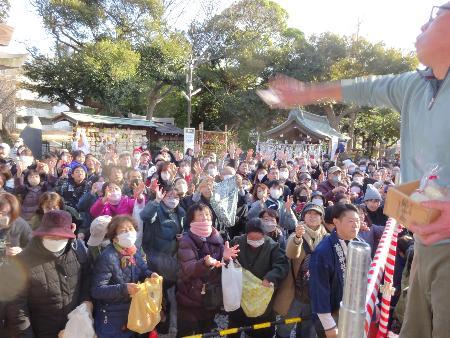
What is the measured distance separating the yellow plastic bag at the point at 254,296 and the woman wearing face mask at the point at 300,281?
0.67ft

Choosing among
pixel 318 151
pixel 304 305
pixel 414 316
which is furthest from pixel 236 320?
pixel 318 151

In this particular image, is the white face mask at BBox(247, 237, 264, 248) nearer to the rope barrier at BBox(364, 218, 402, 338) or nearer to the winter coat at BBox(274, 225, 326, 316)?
the winter coat at BBox(274, 225, 326, 316)

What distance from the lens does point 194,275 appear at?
158 inches

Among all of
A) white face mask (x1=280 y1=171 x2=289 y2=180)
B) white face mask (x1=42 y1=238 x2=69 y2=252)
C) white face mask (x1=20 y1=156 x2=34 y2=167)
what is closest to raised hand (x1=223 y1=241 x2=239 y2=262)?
white face mask (x1=42 y1=238 x2=69 y2=252)

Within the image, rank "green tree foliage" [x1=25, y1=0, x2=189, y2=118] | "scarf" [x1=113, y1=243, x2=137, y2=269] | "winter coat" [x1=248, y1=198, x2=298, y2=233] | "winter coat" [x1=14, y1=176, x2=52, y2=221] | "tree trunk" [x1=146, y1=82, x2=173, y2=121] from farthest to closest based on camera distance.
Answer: "tree trunk" [x1=146, y1=82, x2=173, y2=121] < "green tree foliage" [x1=25, y1=0, x2=189, y2=118] < "winter coat" [x1=14, y1=176, x2=52, y2=221] < "winter coat" [x1=248, y1=198, x2=298, y2=233] < "scarf" [x1=113, y1=243, x2=137, y2=269]

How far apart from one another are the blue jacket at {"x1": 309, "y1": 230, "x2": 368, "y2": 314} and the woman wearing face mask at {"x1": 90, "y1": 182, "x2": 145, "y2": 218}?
9.26 ft

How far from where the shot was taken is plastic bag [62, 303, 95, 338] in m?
3.21

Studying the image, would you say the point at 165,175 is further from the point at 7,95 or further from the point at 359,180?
the point at 7,95

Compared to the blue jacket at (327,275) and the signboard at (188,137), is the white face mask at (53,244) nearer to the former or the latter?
the blue jacket at (327,275)

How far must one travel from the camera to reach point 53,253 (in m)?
3.27

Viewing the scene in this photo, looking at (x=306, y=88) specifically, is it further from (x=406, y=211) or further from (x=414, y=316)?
(x=414, y=316)

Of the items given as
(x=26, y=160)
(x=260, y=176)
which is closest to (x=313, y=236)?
(x=260, y=176)

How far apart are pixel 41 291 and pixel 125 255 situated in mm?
750

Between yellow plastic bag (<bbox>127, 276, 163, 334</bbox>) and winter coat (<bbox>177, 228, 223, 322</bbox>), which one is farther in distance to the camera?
winter coat (<bbox>177, 228, 223, 322</bbox>)
